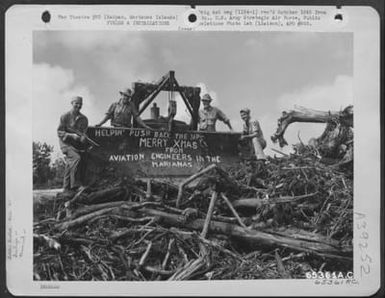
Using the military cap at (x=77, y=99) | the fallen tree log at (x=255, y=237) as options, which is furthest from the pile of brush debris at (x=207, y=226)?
the military cap at (x=77, y=99)

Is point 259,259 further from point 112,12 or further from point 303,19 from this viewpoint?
point 112,12

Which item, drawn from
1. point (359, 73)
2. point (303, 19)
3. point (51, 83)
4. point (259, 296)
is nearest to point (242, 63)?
point (303, 19)

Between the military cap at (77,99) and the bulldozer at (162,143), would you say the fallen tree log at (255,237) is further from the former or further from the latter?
the military cap at (77,99)

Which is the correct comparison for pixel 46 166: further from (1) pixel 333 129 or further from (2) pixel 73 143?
(1) pixel 333 129

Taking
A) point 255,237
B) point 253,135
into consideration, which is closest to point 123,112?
point 253,135

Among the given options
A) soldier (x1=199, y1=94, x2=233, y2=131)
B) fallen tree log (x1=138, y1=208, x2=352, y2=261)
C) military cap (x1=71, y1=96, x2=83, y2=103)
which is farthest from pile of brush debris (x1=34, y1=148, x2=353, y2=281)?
military cap (x1=71, y1=96, x2=83, y2=103)

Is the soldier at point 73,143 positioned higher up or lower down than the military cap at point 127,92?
lower down
